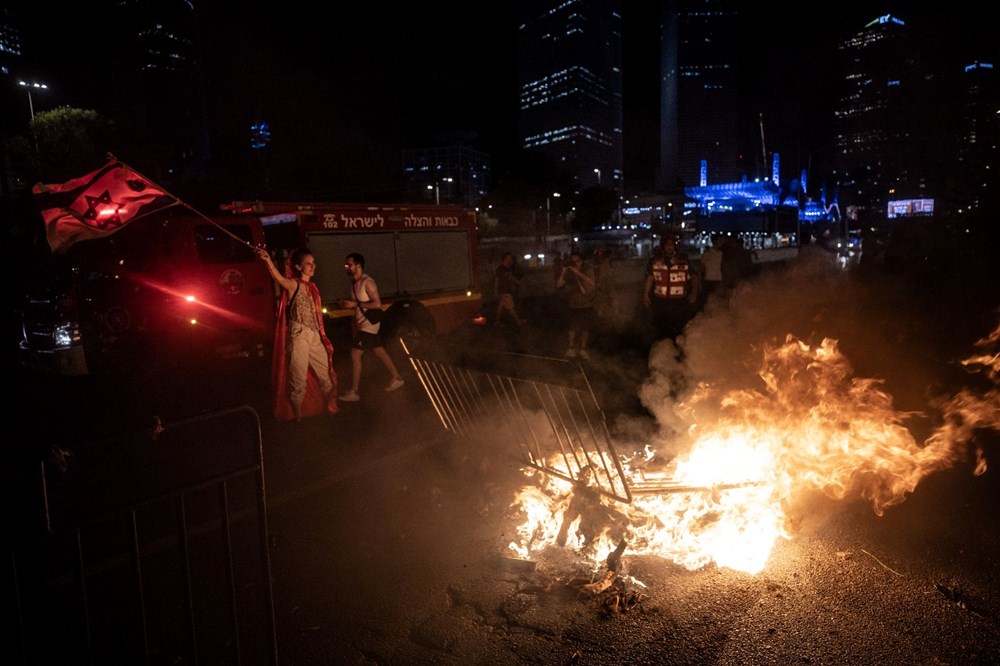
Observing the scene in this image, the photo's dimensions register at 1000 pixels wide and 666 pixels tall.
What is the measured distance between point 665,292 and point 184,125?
4208 inches

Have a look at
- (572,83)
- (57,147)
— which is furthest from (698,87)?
(57,147)

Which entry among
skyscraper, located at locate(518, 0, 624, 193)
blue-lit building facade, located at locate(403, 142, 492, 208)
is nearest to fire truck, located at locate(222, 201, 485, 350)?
blue-lit building facade, located at locate(403, 142, 492, 208)

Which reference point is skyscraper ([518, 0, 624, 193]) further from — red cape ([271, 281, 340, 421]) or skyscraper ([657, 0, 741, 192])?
red cape ([271, 281, 340, 421])

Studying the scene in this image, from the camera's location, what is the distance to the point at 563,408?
23.5ft

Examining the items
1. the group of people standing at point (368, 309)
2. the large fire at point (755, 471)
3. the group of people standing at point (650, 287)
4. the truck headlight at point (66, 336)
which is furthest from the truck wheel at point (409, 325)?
the large fire at point (755, 471)

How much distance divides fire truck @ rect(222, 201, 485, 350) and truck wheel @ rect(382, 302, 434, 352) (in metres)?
0.02

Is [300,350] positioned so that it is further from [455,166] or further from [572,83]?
[572,83]

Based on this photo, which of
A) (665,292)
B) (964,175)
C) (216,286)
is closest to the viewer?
(216,286)

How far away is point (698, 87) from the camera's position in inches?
6407

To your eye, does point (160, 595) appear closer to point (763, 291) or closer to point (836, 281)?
point (763, 291)

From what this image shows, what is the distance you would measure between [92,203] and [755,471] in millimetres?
5337

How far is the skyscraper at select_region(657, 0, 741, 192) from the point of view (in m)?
159

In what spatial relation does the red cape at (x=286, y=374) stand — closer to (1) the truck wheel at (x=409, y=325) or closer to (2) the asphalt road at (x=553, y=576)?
(2) the asphalt road at (x=553, y=576)

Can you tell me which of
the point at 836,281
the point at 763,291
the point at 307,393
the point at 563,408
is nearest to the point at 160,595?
the point at 307,393
